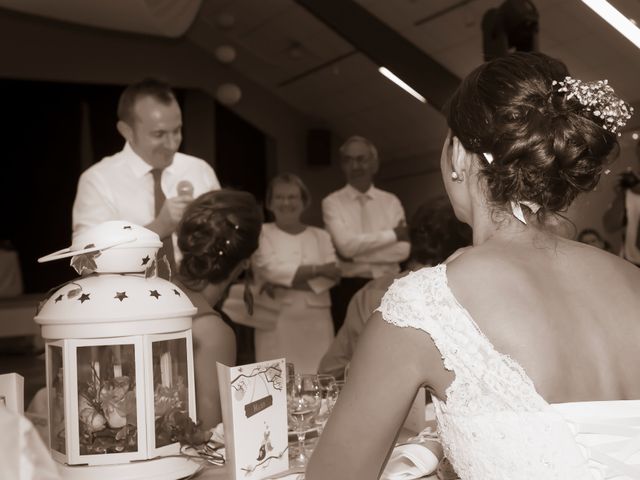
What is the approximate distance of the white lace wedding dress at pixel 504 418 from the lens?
99 centimetres

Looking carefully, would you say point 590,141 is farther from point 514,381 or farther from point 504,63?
point 514,381

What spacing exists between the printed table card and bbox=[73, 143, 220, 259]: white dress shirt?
1.44 metres

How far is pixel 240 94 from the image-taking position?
789 centimetres

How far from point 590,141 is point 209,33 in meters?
6.72

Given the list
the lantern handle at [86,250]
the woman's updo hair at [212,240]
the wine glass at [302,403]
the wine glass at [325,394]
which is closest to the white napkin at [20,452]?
the lantern handle at [86,250]

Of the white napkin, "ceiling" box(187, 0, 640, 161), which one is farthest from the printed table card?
"ceiling" box(187, 0, 640, 161)

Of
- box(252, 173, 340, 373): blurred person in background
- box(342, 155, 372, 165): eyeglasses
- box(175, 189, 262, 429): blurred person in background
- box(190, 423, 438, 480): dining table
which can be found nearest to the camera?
box(190, 423, 438, 480): dining table

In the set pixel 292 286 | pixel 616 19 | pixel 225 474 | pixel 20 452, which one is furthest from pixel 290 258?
pixel 20 452

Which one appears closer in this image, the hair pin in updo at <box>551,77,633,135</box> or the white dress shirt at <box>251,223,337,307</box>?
the hair pin in updo at <box>551,77,633,135</box>

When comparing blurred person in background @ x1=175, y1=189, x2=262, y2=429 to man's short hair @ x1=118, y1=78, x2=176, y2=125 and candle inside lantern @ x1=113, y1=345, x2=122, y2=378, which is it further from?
man's short hair @ x1=118, y1=78, x2=176, y2=125

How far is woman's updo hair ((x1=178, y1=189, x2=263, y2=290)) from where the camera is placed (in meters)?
1.85

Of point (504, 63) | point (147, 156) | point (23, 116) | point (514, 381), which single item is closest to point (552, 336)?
point (514, 381)

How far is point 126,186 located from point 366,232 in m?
2.04

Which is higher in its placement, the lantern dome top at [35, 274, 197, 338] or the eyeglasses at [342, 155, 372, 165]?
the eyeglasses at [342, 155, 372, 165]
